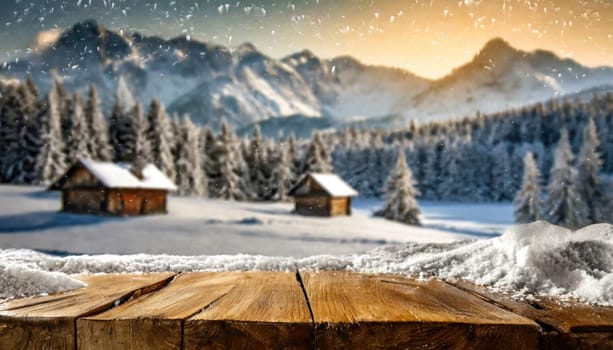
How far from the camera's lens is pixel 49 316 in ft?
1.84

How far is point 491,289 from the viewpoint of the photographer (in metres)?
0.81

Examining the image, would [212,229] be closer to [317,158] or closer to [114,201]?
[114,201]

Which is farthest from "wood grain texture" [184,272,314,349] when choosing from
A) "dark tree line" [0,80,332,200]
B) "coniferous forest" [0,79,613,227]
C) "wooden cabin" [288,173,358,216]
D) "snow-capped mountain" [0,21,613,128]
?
"wooden cabin" [288,173,358,216]

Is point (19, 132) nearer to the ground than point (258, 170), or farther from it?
farther from it

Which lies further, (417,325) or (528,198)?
(528,198)

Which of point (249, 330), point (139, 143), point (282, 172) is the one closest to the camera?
point (249, 330)

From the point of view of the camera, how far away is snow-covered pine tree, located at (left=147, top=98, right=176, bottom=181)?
2.81 m

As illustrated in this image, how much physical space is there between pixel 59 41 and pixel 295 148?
2.01 m

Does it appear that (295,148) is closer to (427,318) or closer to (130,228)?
(130,228)

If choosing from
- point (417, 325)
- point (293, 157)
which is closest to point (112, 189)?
point (293, 157)

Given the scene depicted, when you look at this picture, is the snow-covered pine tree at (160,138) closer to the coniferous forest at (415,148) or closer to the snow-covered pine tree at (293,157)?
the coniferous forest at (415,148)

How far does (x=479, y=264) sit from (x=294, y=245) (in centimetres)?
206

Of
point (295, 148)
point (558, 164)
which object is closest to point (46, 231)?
point (295, 148)

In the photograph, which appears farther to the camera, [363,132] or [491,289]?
[363,132]
